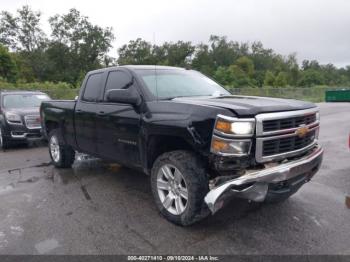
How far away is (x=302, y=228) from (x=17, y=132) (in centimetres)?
784

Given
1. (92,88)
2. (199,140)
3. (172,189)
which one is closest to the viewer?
(199,140)

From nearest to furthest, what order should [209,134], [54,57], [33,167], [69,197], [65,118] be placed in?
[209,134] → [69,197] → [65,118] → [33,167] → [54,57]

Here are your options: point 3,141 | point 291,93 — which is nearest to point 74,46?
point 291,93

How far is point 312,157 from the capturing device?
12.1ft

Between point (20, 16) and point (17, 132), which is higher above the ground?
point (20, 16)

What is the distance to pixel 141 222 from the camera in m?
3.80

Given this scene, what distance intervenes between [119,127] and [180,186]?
1311 millimetres

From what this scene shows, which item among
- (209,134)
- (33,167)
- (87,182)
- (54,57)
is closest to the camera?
(209,134)

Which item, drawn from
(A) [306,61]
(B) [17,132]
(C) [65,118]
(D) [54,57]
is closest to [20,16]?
(D) [54,57]

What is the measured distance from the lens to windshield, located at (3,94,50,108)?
9.43m

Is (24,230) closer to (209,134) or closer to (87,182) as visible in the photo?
(87,182)

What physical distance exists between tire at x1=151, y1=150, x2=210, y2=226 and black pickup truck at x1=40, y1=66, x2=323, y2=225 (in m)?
0.01

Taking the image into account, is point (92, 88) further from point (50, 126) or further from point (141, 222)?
point (141, 222)

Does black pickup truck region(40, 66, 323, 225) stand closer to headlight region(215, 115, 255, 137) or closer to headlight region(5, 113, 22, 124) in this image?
headlight region(215, 115, 255, 137)
